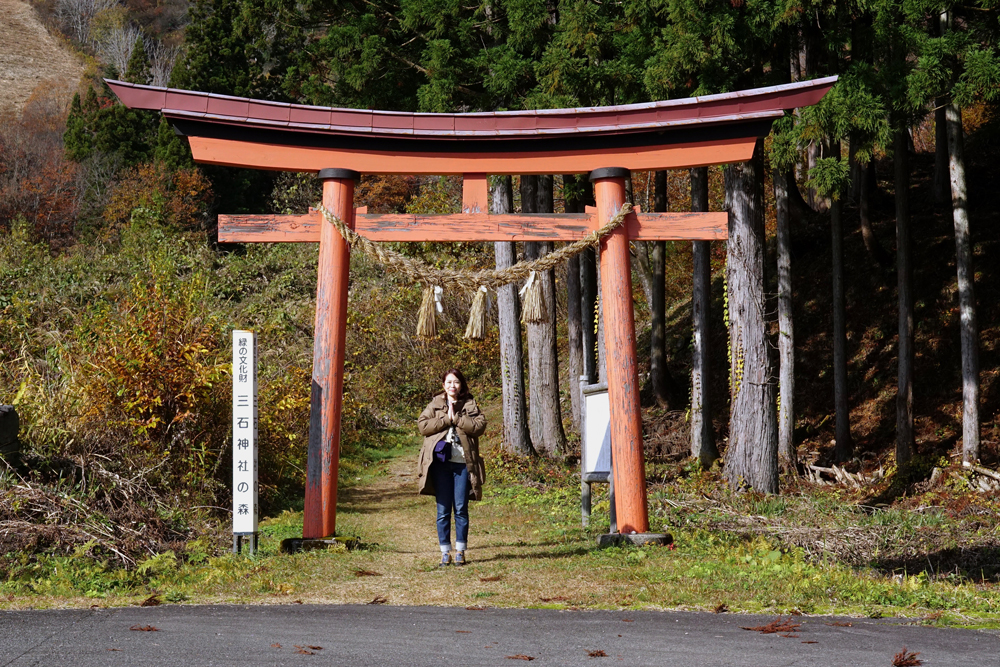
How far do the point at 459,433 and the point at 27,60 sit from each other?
70339 mm

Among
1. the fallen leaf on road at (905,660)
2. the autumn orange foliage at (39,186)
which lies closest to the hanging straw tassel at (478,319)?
the fallen leaf on road at (905,660)

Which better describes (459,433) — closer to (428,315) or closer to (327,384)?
(327,384)

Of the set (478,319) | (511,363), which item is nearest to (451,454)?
(478,319)

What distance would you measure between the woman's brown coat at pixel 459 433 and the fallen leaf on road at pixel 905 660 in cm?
385

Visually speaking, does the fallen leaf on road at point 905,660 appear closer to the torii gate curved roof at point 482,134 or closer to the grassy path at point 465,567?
the grassy path at point 465,567

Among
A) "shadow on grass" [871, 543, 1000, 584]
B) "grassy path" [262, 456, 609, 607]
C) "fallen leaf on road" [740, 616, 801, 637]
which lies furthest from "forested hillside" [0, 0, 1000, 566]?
"fallen leaf on road" [740, 616, 801, 637]

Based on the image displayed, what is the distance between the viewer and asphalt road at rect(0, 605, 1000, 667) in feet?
17.3

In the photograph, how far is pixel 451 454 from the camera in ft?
27.7

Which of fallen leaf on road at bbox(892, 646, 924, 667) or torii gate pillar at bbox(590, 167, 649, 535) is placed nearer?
fallen leaf on road at bbox(892, 646, 924, 667)

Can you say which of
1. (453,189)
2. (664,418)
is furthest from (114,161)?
(664,418)

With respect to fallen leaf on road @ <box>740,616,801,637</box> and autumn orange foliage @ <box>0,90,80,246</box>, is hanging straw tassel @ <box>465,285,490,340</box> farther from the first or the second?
autumn orange foliage @ <box>0,90,80,246</box>

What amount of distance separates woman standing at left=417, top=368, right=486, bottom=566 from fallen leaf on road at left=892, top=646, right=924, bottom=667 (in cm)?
389

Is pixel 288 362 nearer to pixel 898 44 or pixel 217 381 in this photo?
pixel 217 381

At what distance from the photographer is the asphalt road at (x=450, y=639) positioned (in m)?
5.26
